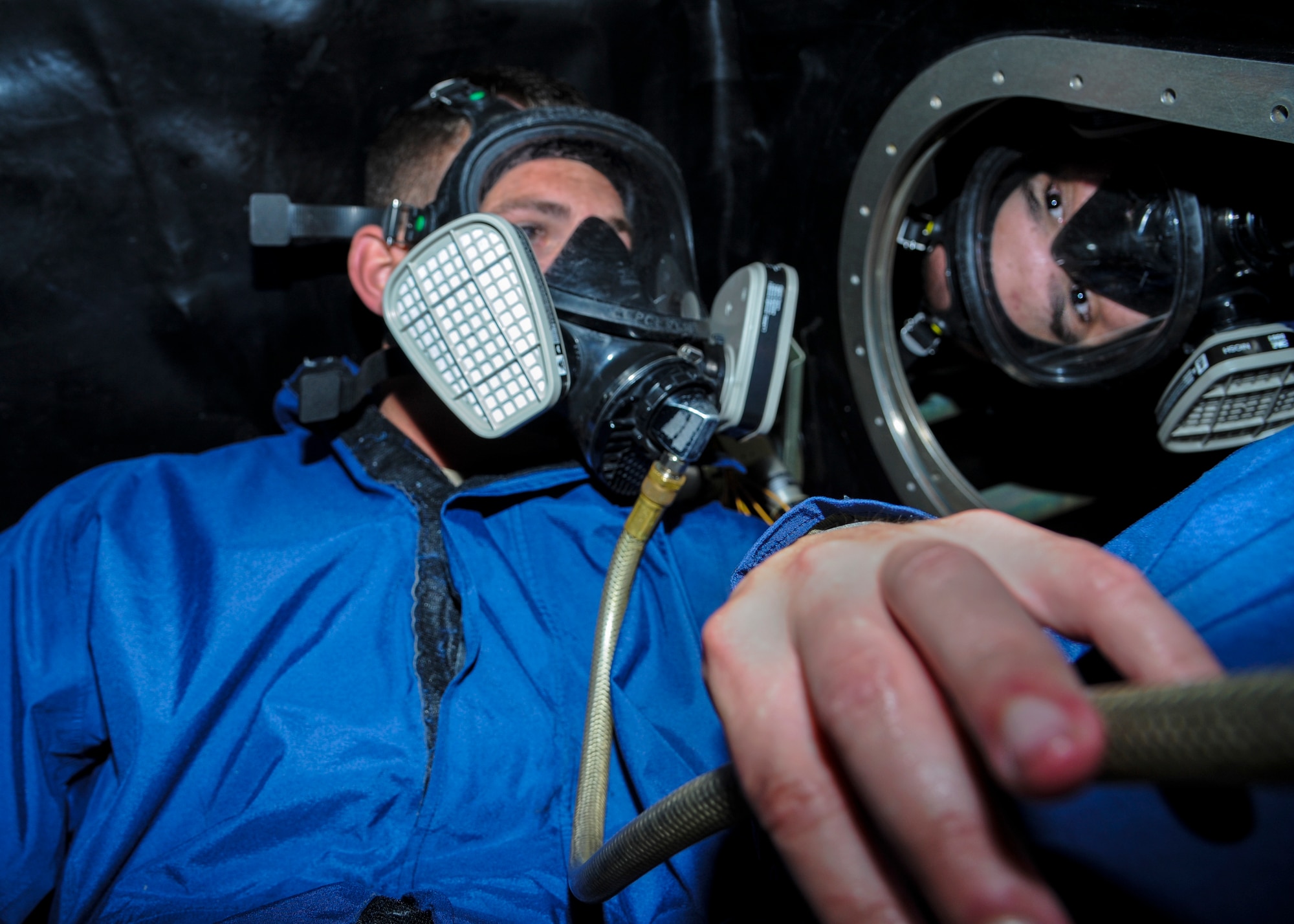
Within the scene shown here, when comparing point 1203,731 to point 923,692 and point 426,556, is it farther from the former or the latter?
point 426,556

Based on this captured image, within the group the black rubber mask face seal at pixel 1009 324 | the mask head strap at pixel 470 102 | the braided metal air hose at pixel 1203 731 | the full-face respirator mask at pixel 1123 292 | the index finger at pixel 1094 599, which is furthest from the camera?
the mask head strap at pixel 470 102

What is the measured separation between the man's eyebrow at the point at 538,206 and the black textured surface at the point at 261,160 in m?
0.45

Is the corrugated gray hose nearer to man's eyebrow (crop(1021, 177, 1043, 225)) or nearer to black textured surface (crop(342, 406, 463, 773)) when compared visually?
black textured surface (crop(342, 406, 463, 773))

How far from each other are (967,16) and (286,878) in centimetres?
148

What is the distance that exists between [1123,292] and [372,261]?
134cm

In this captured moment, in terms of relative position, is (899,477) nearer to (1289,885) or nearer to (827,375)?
(827,375)

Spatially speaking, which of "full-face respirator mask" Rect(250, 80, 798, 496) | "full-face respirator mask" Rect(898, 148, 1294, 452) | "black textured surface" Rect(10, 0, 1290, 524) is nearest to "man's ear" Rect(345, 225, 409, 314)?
"full-face respirator mask" Rect(250, 80, 798, 496)

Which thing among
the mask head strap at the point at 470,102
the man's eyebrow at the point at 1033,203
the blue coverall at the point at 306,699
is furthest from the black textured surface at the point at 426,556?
the man's eyebrow at the point at 1033,203

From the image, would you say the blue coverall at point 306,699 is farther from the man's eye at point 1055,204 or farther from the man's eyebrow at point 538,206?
the man's eye at point 1055,204

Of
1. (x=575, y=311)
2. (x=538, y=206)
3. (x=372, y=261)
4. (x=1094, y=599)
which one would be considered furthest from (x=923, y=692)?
(x=372, y=261)

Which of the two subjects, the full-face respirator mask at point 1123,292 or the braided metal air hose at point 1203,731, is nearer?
the braided metal air hose at point 1203,731

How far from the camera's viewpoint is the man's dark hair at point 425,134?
1.48m

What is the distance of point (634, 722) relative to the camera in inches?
43.6

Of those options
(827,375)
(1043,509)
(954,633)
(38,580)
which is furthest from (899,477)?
(38,580)
